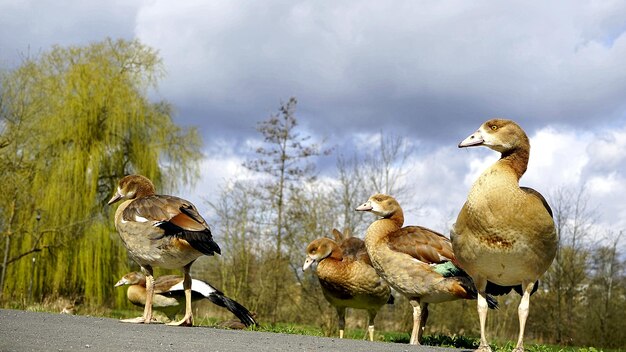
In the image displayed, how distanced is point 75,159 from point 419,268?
1972 centimetres

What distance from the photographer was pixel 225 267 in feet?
76.4

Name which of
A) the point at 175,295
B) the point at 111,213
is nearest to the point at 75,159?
the point at 111,213

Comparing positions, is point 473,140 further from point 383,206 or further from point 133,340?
point 133,340

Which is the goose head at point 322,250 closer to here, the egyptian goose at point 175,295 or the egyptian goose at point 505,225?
the egyptian goose at point 175,295

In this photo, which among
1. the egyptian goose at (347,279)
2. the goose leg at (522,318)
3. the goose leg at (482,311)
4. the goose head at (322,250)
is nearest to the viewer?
the goose leg at (522,318)

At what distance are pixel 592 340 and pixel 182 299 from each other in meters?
22.3

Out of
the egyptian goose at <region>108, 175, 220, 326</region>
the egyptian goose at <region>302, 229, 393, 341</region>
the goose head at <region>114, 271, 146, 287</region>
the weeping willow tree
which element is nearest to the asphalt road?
the egyptian goose at <region>108, 175, 220, 326</region>

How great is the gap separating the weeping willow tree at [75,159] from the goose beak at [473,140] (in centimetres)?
1716

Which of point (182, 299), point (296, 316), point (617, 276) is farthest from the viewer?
point (617, 276)

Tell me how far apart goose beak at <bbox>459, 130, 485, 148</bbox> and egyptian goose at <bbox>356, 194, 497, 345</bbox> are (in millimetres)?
2396

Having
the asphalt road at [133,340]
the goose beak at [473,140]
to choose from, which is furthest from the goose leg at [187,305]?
the goose beak at [473,140]

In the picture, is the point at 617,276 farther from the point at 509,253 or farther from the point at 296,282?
the point at 509,253

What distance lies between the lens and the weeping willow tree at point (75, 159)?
2250 centimetres

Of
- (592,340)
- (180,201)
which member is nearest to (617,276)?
(592,340)
